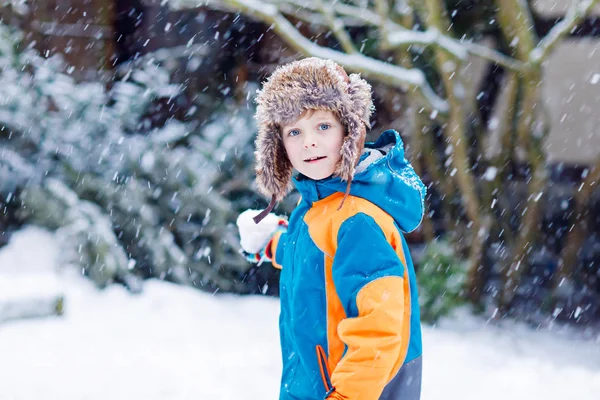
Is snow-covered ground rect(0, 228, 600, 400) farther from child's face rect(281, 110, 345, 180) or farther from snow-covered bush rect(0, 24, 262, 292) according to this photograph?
child's face rect(281, 110, 345, 180)

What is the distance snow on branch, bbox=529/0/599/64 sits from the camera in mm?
3725

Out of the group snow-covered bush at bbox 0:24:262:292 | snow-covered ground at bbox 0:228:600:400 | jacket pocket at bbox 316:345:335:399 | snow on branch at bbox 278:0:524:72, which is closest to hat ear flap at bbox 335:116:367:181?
jacket pocket at bbox 316:345:335:399

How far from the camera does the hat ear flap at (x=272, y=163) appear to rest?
1641 mm

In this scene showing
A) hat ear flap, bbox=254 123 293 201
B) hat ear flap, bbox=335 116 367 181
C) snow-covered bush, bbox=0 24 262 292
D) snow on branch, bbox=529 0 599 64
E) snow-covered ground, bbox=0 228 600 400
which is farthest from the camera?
snow-covered bush, bbox=0 24 262 292

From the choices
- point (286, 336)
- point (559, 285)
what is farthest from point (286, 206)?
point (286, 336)

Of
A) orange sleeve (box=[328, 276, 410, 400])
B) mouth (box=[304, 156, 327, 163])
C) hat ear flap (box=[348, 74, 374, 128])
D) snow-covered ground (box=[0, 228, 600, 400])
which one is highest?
hat ear flap (box=[348, 74, 374, 128])

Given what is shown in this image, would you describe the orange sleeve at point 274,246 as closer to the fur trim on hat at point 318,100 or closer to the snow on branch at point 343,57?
the fur trim on hat at point 318,100

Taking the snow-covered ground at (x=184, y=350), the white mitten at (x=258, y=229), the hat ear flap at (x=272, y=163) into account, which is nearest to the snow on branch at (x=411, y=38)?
the snow-covered ground at (x=184, y=350)

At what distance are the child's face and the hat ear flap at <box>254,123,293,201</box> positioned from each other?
0.26ft

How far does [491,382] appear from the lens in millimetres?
3361

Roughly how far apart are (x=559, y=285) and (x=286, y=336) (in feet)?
12.5

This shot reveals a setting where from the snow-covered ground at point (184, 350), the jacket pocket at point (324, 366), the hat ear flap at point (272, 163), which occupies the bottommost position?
the snow-covered ground at point (184, 350)

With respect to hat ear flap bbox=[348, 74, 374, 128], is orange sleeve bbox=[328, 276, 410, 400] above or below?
below

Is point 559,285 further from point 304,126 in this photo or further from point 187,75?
point 304,126
